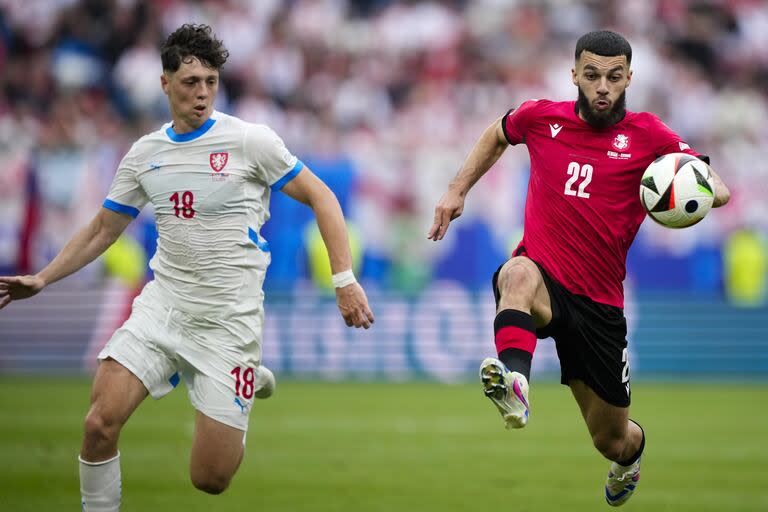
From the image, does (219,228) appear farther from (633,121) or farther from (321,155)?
(321,155)

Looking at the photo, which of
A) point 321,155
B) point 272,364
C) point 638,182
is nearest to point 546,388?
point 272,364

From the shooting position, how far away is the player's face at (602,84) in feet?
23.7

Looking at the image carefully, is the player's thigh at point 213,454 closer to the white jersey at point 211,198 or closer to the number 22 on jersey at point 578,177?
the white jersey at point 211,198

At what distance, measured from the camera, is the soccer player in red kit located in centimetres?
725

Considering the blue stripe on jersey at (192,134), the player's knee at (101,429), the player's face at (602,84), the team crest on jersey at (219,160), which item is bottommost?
the player's knee at (101,429)

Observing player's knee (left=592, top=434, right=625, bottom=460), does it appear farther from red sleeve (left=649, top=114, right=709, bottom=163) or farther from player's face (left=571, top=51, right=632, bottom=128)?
player's face (left=571, top=51, right=632, bottom=128)

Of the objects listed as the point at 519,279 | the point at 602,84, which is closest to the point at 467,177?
the point at 519,279

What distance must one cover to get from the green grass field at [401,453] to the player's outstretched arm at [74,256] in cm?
190

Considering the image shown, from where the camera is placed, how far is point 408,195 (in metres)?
19.9

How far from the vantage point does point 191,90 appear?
7.06m

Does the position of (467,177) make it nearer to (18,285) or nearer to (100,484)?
(18,285)

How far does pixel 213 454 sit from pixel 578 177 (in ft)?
8.90

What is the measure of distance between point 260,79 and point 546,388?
8.59 meters

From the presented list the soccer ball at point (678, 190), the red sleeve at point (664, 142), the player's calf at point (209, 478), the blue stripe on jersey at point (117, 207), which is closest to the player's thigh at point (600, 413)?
the soccer ball at point (678, 190)
